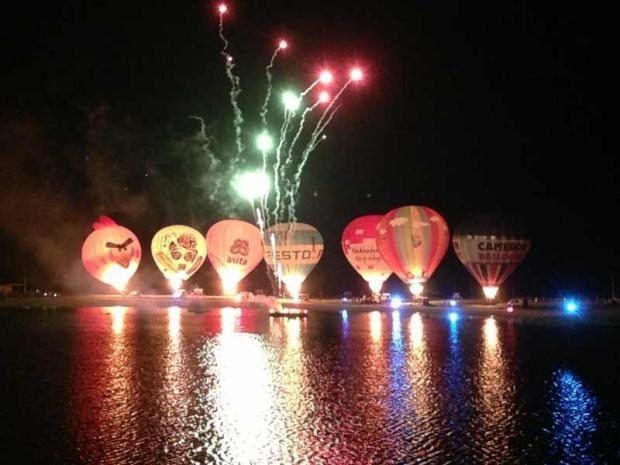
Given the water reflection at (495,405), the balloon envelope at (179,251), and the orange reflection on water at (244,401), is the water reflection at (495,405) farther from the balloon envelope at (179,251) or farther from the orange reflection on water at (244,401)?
the balloon envelope at (179,251)

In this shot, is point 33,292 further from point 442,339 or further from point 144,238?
point 442,339

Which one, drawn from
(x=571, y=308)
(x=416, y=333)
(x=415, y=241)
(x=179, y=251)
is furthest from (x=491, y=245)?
(x=179, y=251)

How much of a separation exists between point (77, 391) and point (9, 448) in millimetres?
3465

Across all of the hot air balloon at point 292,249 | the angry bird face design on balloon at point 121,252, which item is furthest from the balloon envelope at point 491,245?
the angry bird face design on balloon at point 121,252

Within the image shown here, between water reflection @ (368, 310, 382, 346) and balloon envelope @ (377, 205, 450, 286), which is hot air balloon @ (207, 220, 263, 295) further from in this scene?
water reflection @ (368, 310, 382, 346)

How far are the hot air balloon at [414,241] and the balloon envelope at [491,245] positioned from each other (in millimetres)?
1119

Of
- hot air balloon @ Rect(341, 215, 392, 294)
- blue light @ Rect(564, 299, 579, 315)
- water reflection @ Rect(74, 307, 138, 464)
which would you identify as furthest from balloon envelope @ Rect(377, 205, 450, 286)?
water reflection @ Rect(74, 307, 138, 464)

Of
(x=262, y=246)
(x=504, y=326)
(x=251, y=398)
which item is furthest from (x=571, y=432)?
(x=262, y=246)

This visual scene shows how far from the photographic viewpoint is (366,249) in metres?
42.4

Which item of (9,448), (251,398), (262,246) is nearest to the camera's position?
(9,448)

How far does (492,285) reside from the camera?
37.4m

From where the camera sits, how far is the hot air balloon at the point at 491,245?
36.0 m

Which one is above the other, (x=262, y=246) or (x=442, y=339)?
(x=262, y=246)

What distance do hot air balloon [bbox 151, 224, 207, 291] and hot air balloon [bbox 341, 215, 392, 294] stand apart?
10.3 m
